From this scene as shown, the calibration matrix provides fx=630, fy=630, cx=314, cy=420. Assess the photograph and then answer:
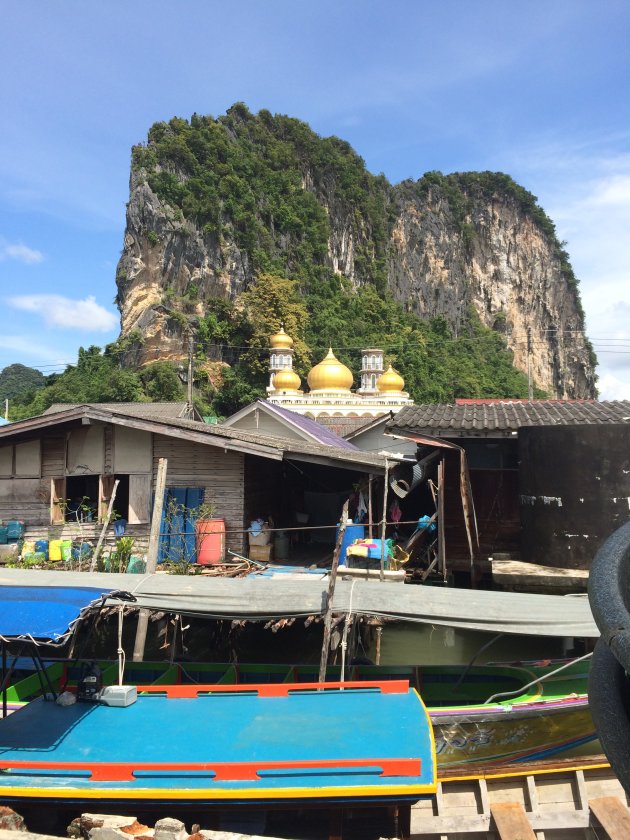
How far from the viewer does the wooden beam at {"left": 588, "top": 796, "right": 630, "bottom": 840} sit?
605 cm

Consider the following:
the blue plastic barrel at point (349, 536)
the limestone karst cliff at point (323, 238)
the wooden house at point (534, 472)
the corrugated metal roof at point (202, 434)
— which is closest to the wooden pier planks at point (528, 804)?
the wooden house at point (534, 472)

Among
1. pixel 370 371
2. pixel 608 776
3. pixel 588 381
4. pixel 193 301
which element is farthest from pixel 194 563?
pixel 588 381

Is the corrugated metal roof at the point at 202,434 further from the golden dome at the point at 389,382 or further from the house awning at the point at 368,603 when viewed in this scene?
the golden dome at the point at 389,382

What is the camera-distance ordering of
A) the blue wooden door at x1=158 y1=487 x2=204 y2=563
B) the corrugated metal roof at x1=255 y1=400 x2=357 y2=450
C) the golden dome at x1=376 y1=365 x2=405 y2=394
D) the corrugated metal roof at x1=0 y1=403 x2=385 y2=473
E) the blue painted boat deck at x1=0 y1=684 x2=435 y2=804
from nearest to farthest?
1. the blue painted boat deck at x1=0 y1=684 x2=435 y2=804
2. the corrugated metal roof at x1=0 y1=403 x2=385 y2=473
3. the blue wooden door at x1=158 y1=487 x2=204 y2=563
4. the corrugated metal roof at x1=255 y1=400 x2=357 y2=450
5. the golden dome at x1=376 y1=365 x2=405 y2=394

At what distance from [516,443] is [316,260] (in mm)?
63324

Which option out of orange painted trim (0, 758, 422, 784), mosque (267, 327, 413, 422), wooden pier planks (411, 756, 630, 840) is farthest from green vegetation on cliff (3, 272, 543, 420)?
wooden pier planks (411, 756, 630, 840)

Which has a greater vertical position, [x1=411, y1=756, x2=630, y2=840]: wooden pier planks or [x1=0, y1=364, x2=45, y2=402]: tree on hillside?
[x1=0, y1=364, x2=45, y2=402]: tree on hillside

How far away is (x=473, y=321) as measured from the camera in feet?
306

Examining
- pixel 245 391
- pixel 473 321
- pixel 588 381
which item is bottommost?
pixel 245 391

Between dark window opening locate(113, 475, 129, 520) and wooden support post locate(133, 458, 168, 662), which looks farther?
dark window opening locate(113, 475, 129, 520)

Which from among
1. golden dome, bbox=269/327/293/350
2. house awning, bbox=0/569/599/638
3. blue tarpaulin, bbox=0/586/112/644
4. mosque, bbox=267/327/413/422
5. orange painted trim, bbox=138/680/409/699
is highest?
golden dome, bbox=269/327/293/350

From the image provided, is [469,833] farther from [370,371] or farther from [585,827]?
[370,371]

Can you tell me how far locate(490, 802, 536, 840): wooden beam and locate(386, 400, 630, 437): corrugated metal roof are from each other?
6.41 m

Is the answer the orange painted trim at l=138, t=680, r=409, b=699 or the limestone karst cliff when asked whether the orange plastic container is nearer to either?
the orange painted trim at l=138, t=680, r=409, b=699
